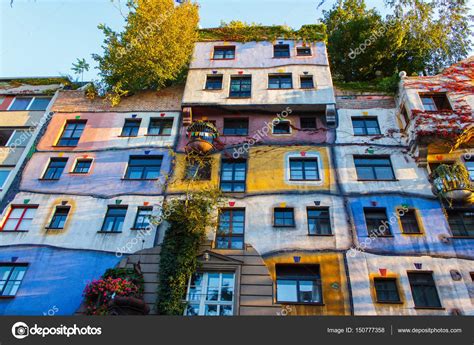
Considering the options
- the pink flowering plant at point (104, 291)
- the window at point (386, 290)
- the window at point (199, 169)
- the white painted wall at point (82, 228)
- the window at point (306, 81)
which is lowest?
the pink flowering plant at point (104, 291)

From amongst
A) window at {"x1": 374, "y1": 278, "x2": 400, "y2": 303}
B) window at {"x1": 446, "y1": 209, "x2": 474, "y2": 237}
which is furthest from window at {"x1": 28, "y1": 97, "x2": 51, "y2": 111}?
window at {"x1": 446, "y1": 209, "x2": 474, "y2": 237}

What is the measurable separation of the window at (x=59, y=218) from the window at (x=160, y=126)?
537 cm

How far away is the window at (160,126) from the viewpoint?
19.7m

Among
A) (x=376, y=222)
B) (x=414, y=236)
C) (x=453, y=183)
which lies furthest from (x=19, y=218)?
(x=453, y=183)

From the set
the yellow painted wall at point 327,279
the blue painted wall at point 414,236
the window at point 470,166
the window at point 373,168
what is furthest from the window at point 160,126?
the window at point 470,166

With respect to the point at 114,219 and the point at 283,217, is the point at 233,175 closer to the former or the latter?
the point at 283,217

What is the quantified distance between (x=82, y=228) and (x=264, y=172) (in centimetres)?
792

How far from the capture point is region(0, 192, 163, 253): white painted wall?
1559cm

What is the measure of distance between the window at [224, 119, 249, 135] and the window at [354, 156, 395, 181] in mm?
5466

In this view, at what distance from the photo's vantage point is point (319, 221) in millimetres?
15891

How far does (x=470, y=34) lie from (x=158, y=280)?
2366 cm

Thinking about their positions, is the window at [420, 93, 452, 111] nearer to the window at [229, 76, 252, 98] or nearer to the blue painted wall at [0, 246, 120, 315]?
the window at [229, 76, 252, 98]

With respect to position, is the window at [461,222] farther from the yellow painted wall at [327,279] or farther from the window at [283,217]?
the window at [283,217]
